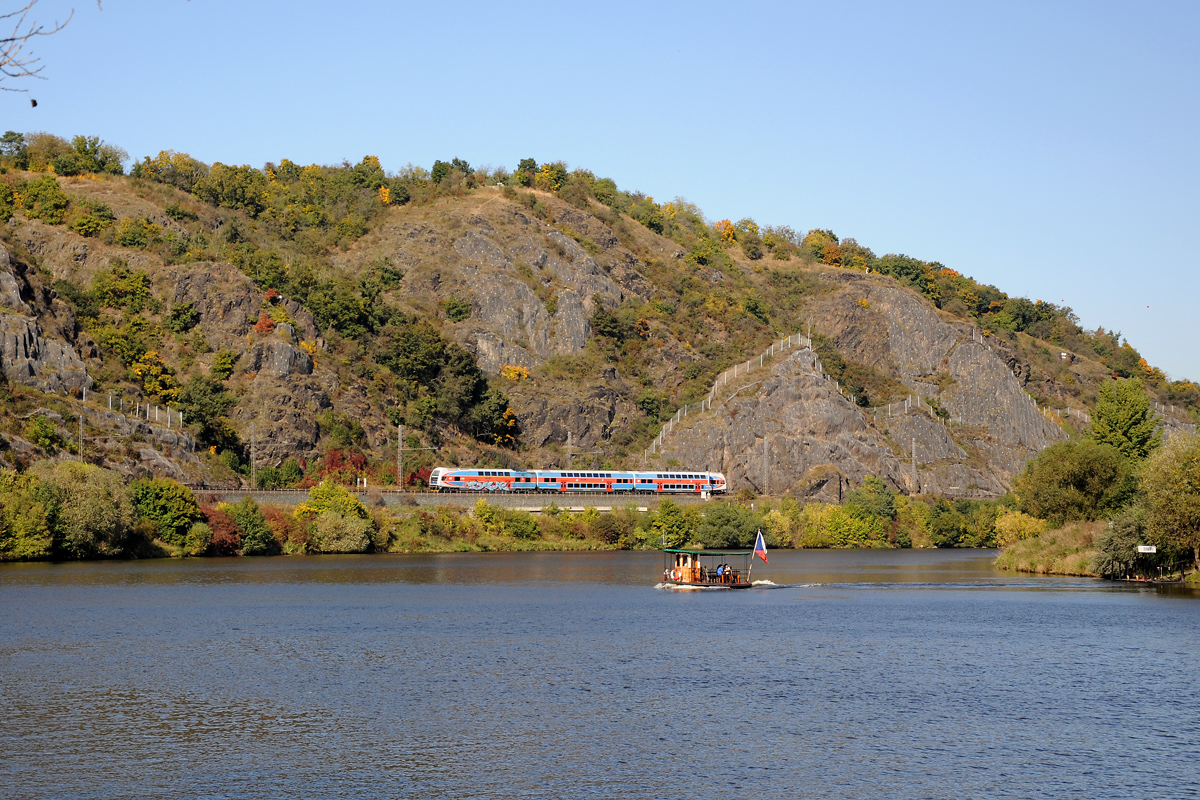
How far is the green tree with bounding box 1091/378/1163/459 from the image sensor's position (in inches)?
4400

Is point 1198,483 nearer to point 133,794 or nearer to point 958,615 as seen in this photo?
point 958,615

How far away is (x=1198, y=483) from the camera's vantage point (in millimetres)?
76625

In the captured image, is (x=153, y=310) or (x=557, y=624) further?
(x=153, y=310)

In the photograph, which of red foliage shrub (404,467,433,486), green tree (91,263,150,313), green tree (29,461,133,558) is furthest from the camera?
green tree (91,263,150,313)

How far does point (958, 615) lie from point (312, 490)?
81.9 meters

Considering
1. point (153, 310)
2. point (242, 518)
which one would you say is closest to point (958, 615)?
point (242, 518)

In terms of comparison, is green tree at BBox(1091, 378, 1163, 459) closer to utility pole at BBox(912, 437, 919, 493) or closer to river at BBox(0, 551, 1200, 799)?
river at BBox(0, 551, 1200, 799)

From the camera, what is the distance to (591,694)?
152 ft

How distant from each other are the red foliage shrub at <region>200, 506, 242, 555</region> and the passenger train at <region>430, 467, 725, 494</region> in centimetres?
3401

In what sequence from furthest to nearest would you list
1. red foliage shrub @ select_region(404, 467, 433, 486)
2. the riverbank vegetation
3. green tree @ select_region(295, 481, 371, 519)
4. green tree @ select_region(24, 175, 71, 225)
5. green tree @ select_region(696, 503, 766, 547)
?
A: green tree @ select_region(24, 175, 71, 225)
red foliage shrub @ select_region(404, 467, 433, 486)
green tree @ select_region(696, 503, 766, 547)
green tree @ select_region(295, 481, 371, 519)
the riverbank vegetation

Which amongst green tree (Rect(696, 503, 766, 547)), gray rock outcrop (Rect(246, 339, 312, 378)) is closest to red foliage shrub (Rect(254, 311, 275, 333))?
gray rock outcrop (Rect(246, 339, 312, 378))

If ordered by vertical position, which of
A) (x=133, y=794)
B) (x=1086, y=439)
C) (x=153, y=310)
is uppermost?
(x=153, y=310)

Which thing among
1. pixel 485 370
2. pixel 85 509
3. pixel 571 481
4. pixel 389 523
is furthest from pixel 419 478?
pixel 85 509

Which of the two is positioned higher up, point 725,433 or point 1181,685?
point 725,433
